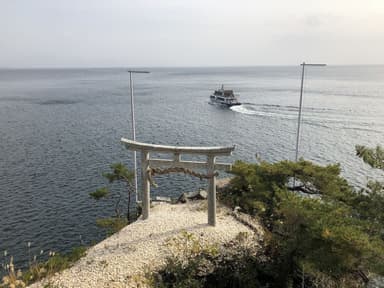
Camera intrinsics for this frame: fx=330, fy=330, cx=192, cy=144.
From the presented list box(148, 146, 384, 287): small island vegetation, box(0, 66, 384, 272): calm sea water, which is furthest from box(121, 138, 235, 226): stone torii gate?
box(0, 66, 384, 272): calm sea water

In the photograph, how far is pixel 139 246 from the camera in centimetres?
1121

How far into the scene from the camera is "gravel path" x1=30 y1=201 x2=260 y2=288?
9656 mm

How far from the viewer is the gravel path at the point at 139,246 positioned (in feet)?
31.7

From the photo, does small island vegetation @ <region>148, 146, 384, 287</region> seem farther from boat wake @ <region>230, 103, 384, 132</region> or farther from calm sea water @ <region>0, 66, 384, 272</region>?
boat wake @ <region>230, 103, 384, 132</region>

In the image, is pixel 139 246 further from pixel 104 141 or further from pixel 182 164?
pixel 104 141

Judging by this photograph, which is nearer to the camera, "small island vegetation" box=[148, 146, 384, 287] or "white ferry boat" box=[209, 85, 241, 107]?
"small island vegetation" box=[148, 146, 384, 287]

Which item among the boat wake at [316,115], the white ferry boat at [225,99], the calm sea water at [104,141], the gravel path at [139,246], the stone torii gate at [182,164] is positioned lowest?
the calm sea water at [104,141]

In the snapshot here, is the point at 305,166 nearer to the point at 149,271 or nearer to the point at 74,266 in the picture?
the point at 149,271

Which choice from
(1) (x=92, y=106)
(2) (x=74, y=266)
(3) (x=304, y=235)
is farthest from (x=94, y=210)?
(1) (x=92, y=106)

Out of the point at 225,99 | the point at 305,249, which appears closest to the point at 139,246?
the point at 305,249

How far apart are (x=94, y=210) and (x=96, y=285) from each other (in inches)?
510

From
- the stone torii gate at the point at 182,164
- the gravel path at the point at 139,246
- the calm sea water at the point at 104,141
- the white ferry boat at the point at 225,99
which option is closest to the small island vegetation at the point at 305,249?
the gravel path at the point at 139,246

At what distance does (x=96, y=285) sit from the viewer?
9312mm

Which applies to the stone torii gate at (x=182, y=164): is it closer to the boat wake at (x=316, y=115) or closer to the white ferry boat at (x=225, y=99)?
the boat wake at (x=316, y=115)
